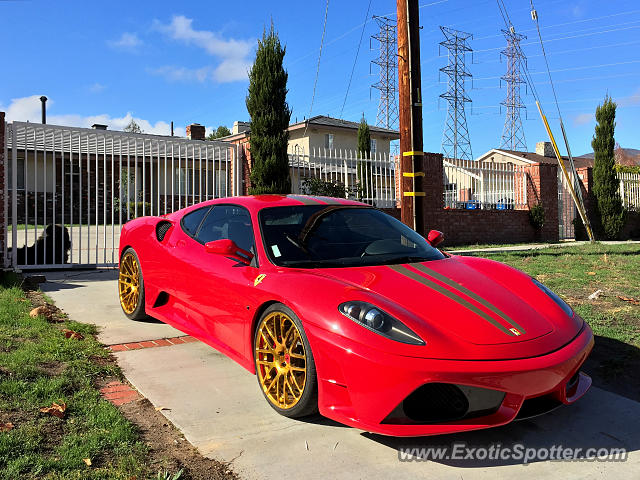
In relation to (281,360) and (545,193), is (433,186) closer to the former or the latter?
(545,193)

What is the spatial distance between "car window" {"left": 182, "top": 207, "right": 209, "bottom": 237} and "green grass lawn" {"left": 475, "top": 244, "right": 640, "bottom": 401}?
131 inches

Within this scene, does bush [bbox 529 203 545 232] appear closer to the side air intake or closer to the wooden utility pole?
the wooden utility pole

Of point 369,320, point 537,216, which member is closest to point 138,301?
point 369,320

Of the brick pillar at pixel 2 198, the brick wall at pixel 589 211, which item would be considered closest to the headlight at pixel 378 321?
the brick pillar at pixel 2 198

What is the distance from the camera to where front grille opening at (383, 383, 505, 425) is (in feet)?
7.82

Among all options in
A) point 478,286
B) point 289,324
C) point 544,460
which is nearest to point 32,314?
point 289,324

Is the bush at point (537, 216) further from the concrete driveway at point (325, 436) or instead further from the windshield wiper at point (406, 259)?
the windshield wiper at point (406, 259)

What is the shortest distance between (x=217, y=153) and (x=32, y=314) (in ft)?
23.4

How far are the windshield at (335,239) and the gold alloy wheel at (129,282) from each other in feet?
6.67

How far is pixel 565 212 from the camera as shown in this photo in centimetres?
1867

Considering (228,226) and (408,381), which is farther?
(228,226)

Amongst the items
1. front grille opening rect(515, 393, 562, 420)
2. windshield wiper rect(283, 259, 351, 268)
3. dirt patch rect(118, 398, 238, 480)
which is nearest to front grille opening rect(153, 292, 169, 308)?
dirt patch rect(118, 398, 238, 480)

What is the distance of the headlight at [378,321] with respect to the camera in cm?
249

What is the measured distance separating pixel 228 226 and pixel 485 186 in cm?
1414
